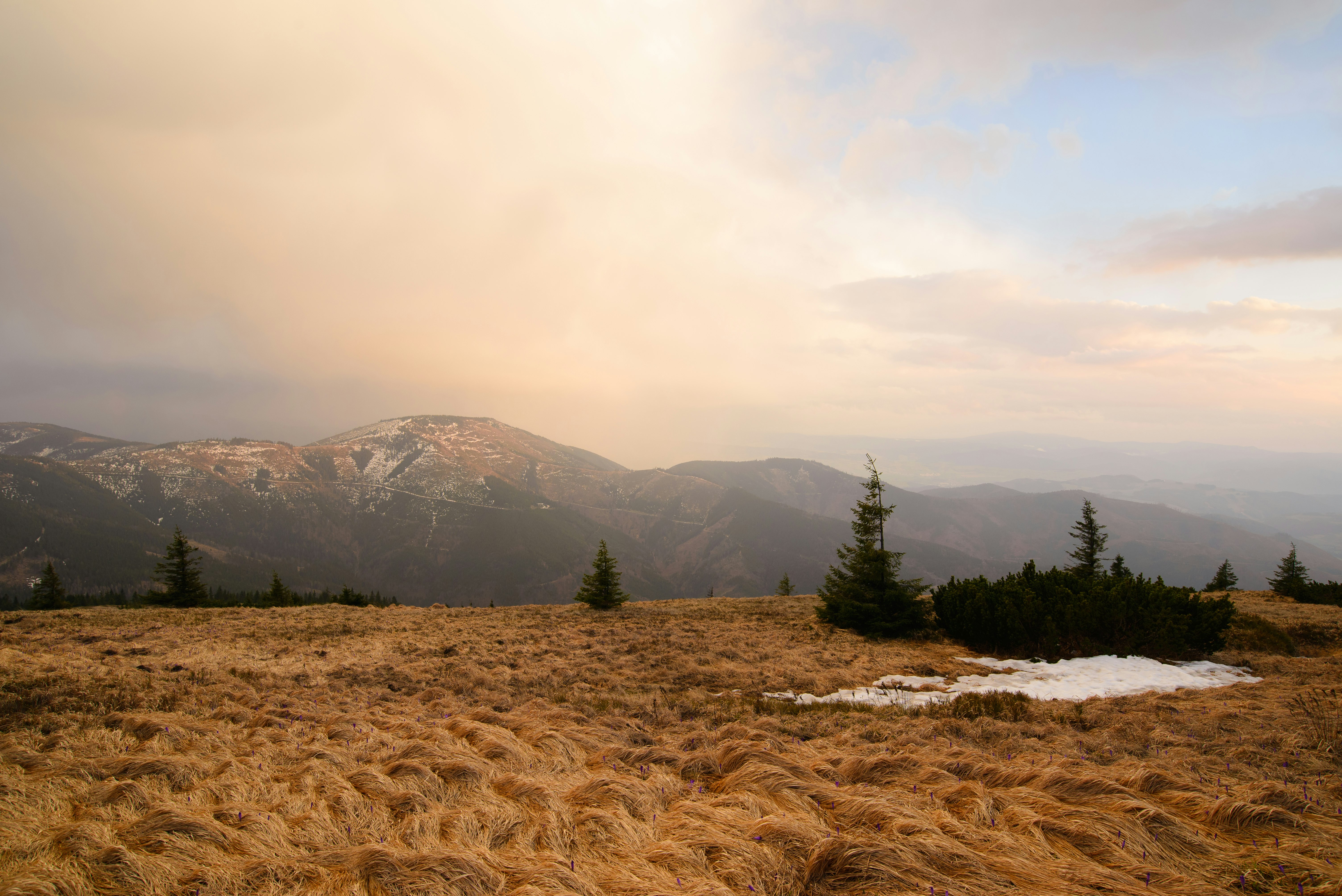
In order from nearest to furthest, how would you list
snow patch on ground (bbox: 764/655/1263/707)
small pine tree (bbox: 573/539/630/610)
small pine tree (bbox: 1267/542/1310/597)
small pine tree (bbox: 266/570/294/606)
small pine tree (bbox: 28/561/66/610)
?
1. snow patch on ground (bbox: 764/655/1263/707)
2. small pine tree (bbox: 573/539/630/610)
3. small pine tree (bbox: 1267/542/1310/597)
4. small pine tree (bbox: 266/570/294/606)
5. small pine tree (bbox: 28/561/66/610)

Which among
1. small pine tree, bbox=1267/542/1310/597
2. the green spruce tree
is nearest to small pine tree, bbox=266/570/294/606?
the green spruce tree

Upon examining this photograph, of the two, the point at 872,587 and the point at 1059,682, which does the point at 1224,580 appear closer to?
the point at 872,587

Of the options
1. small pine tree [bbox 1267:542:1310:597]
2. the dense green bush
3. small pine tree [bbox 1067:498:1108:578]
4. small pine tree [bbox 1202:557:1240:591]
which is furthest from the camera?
small pine tree [bbox 1202:557:1240:591]

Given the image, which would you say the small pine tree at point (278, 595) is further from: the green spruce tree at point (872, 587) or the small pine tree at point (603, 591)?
the green spruce tree at point (872, 587)

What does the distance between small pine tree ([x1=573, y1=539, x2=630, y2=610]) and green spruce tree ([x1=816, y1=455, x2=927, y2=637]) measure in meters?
13.7

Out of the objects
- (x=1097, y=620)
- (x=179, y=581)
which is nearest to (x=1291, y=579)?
(x=1097, y=620)

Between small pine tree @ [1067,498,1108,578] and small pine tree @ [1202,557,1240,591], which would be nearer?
small pine tree @ [1067,498,1108,578]

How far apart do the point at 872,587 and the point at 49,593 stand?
300 ft

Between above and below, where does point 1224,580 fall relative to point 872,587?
below

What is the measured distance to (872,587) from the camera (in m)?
23.5

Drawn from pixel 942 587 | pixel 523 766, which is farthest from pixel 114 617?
pixel 942 587

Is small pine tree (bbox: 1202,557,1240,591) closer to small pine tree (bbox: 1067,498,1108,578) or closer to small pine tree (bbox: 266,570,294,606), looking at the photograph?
small pine tree (bbox: 1067,498,1108,578)

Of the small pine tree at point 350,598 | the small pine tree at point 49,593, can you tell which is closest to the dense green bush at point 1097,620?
the small pine tree at point 350,598

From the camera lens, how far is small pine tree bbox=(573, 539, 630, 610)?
109 feet
